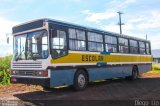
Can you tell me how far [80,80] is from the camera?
14.8 metres

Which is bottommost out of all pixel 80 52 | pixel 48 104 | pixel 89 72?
pixel 48 104

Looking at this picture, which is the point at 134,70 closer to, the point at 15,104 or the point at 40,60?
the point at 40,60

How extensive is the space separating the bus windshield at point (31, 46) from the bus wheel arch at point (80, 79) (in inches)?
91.6

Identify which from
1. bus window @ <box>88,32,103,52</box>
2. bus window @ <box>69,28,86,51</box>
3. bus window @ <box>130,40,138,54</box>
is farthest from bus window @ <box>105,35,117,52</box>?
bus window @ <box>130,40,138,54</box>

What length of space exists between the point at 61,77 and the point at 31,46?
1.88 metres

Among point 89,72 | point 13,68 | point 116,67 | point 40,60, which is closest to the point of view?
point 40,60

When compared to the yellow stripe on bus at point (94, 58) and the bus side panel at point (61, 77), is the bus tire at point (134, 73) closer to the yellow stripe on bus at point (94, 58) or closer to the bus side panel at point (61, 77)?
the yellow stripe on bus at point (94, 58)

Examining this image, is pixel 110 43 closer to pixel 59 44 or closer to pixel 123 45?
pixel 123 45

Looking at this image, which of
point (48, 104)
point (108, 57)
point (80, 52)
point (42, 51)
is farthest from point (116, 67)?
Answer: point (48, 104)

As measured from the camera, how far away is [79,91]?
567 inches

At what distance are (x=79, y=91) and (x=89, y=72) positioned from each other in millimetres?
1545

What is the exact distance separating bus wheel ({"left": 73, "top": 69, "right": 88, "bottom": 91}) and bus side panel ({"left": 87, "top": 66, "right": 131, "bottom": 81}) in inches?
23.0

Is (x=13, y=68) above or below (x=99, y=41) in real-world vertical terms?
below

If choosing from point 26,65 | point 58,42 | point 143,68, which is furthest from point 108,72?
point 143,68
